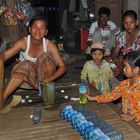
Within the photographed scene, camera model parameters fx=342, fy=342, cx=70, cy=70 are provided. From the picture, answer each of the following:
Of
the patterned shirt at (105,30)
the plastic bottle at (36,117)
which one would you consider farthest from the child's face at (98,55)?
the patterned shirt at (105,30)

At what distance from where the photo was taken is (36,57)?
4672mm

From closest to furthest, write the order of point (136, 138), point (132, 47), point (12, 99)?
point (136, 138), point (12, 99), point (132, 47)

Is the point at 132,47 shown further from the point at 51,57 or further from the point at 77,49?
the point at 77,49

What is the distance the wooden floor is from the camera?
3.23 metres

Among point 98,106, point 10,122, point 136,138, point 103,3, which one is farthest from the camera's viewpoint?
point 103,3

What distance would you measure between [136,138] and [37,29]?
6.48 feet

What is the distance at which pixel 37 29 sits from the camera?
4.38 meters

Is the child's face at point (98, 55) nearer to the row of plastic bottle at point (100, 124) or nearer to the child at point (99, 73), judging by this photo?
the child at point (99, 73)

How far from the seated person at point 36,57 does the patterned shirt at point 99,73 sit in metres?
0.44

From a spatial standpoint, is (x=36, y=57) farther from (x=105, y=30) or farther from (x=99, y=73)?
(x=105, y=30)

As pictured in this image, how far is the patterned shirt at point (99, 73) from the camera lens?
4.80 metres

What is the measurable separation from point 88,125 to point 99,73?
5.48ft

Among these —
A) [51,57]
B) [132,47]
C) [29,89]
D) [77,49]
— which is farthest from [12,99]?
[77,49]

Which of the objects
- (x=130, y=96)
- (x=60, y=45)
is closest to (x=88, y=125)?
(x=130, y=96)
